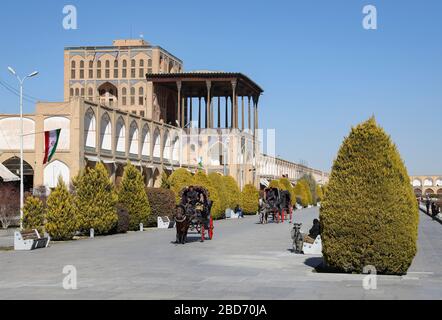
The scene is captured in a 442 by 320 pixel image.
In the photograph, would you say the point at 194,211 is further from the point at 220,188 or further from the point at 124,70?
the point at 124,70

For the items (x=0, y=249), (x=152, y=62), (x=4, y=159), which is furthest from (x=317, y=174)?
(x=0, y=249)

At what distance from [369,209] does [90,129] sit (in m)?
35.2

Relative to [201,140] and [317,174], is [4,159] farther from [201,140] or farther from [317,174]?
[317,174]

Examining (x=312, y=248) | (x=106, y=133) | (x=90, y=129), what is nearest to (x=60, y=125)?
(x=90, y=129)

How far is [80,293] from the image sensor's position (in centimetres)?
1134

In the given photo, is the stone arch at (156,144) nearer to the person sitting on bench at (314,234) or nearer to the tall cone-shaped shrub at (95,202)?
the tall cone-shaped shrub at (95,202)

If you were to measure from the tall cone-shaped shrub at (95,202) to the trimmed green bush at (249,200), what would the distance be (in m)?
30.1

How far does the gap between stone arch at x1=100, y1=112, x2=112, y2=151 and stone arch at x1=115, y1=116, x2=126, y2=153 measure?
1609mm

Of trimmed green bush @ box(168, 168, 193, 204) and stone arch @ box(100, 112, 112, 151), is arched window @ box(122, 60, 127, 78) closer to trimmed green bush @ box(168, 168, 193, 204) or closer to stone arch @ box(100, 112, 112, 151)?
stone arch @ box(100, 112, 112, 151)

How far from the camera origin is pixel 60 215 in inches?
997

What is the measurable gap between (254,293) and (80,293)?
9.19 feet

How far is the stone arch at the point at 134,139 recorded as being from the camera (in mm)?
54978

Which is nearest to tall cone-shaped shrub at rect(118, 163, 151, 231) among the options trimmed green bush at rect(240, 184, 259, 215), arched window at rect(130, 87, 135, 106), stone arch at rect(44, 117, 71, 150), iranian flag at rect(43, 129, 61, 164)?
iranian flag at rect(43, 129, 61, 164)

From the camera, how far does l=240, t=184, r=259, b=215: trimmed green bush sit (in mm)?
59334
